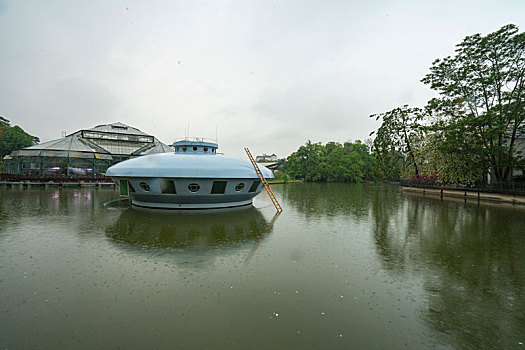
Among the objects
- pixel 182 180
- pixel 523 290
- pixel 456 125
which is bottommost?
pixel 523 290

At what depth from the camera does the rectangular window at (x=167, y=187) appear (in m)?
14.6

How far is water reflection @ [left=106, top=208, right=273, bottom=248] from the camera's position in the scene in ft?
28.6

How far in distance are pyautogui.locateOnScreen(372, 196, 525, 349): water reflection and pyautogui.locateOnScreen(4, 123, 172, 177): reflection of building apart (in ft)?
133

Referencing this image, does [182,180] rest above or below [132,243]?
above

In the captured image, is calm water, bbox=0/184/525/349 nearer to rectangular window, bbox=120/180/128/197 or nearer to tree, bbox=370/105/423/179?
rectangular window, bbox=120/180/128/197

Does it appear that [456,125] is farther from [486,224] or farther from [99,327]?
[99,327]

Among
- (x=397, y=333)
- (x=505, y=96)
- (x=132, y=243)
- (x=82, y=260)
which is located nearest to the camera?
(x=397, y=333)

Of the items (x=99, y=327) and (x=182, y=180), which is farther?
(x=182, y=180)

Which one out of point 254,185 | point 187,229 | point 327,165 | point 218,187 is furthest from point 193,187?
point 327,165

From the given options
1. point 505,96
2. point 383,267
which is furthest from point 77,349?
point 505,96

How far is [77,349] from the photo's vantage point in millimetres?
3381

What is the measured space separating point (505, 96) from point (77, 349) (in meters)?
30.6

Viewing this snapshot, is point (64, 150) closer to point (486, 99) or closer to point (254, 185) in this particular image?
point (254, 185)

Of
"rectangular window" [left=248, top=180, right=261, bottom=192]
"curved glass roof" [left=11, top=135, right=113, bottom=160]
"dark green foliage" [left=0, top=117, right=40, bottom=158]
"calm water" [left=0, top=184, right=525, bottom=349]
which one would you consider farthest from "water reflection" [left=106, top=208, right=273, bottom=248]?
"dark green foliage" [left=0, top=117, right=40, bottom=158]
